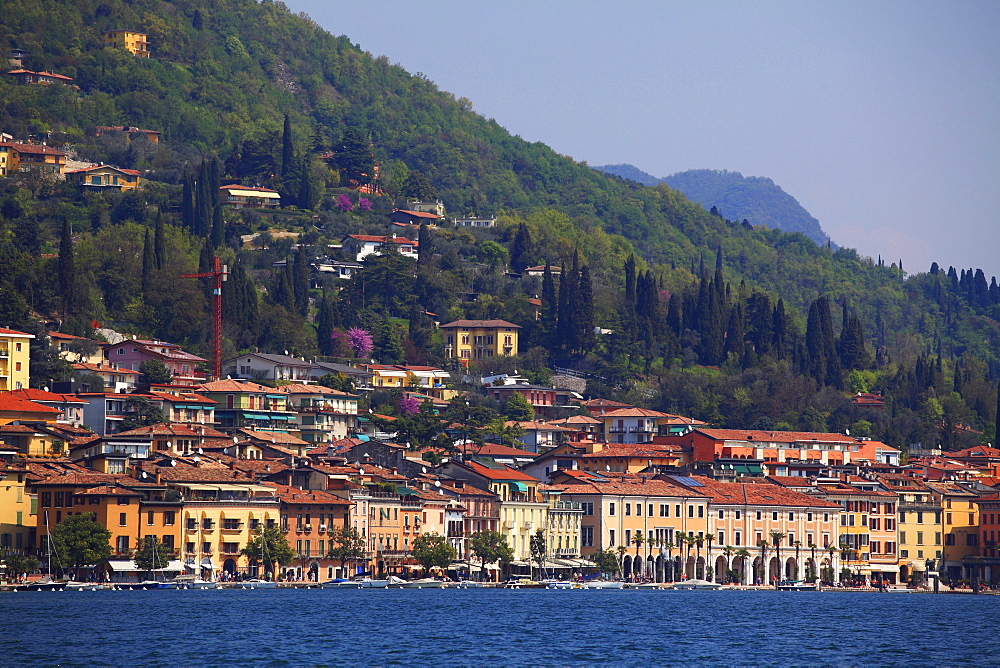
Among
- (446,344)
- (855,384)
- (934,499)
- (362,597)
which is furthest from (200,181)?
(362,597)

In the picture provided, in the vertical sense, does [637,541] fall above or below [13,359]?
below

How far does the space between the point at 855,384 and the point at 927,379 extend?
651 cm

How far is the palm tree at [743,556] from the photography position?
438 ft

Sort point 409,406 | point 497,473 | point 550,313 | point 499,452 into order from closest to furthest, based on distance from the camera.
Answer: point 497,473 → point 499,452 → point 409,406 → point 550,313

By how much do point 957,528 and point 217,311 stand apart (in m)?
54.6

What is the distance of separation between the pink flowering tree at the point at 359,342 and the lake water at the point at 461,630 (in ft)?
197

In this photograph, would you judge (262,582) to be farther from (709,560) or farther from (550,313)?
(550,313)

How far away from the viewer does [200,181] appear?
186375 mm

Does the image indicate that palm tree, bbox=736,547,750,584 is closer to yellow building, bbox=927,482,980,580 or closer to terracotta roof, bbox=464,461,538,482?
terracotta roof, bbox=464,461,538,482

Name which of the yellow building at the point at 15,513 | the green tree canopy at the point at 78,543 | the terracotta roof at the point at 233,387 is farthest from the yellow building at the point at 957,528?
the yellow building at the point at 15,513

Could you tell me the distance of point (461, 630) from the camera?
281 ft

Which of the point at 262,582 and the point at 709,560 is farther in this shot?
the point at 709,560

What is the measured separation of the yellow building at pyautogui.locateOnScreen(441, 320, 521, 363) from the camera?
593ft

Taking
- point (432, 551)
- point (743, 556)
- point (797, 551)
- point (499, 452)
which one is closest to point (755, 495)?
point (797, 551)
